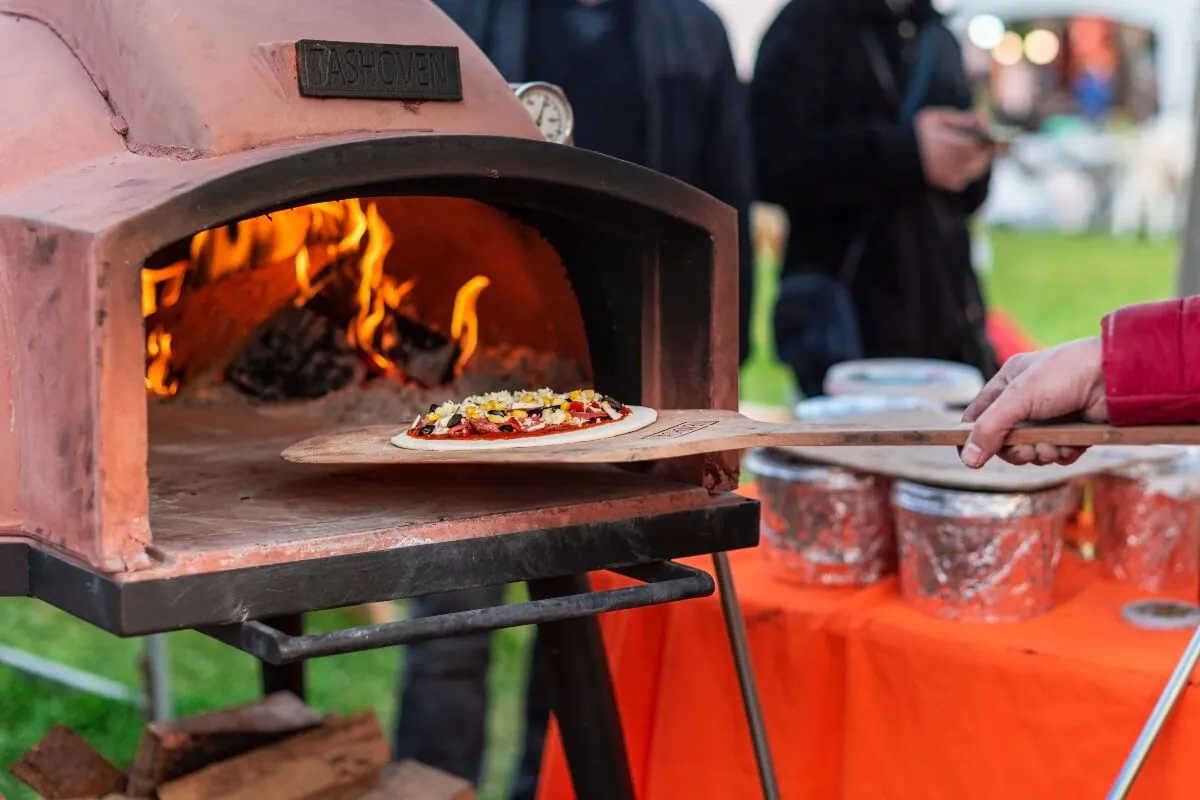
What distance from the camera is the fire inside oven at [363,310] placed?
76.9 inches

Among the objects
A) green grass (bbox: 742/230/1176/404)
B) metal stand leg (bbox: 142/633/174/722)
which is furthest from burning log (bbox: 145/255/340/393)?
green grass (bbox: 742/230/1176/404)

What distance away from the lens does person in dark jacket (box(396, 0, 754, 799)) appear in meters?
2.90

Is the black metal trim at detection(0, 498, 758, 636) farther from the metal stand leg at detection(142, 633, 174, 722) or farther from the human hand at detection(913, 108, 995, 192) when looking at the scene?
Result: the metal stand leg at detection(142, 633, 174, 722)

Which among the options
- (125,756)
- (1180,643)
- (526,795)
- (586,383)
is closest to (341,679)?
(125,756)

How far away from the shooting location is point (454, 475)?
1.75m

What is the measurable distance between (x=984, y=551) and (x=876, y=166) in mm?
1370

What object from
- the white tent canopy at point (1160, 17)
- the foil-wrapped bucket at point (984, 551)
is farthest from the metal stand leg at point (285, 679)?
the white tent canopy at point (1160, 17)

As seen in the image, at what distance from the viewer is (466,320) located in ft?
6.77

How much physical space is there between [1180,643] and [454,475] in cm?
99

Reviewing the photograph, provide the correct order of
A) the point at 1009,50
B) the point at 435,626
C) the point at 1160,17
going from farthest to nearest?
the point at 1160,17 < the point at 1009,50 < the point at 435,626

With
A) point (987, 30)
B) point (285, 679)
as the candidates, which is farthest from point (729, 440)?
point (987, 30)

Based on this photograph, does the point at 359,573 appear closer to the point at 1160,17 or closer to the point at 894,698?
the point at 894,698

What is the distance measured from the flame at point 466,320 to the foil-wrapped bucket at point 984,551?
27.1 inches

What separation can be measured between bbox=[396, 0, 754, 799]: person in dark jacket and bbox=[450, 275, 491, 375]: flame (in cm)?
90
